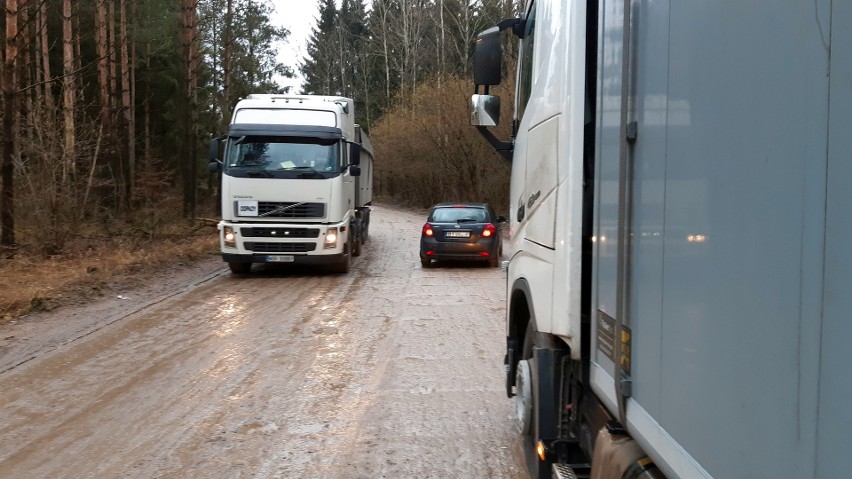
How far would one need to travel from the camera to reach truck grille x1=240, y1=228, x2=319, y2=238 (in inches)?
575

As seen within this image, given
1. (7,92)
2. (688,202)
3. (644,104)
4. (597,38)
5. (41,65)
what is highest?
(41,65)

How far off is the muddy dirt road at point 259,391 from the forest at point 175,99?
237 inches

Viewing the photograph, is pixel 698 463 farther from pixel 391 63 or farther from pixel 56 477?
pixel 391 63

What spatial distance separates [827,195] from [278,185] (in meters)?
13.7

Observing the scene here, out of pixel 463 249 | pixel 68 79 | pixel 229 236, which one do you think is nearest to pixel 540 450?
pixel 229 236

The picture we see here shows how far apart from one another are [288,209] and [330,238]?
41.7 inches

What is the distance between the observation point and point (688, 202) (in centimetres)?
204

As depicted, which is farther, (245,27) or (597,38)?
(245,27)

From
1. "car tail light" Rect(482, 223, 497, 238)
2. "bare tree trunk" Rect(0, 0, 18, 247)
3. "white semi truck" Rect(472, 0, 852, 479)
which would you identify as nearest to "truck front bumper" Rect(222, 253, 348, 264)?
"car tail light" Rect(482, 223, 497, 238)

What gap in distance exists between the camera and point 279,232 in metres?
14.6

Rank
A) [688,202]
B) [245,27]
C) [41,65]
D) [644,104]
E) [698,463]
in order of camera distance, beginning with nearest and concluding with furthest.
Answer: [698,463] < [688,202] < [644,104] < [41,65] < [245,27]

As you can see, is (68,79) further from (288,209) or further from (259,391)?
(259,391)

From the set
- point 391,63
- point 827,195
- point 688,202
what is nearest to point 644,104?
point 688,202

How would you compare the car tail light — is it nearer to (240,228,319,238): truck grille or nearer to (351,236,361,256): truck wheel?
(351,236,361,256): truck wheel
